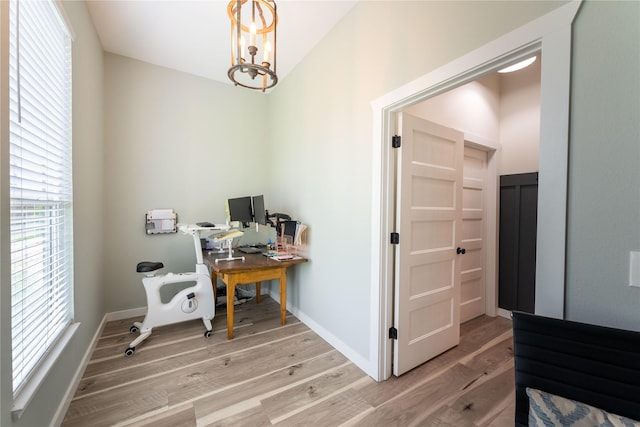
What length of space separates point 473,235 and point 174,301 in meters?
3.34

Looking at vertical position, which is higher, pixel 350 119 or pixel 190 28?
pixel 190 28

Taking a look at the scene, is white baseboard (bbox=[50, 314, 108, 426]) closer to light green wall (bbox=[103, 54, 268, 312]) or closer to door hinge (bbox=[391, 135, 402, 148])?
light green wall (bbox=[103, 54, 268, 312])

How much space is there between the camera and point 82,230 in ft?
6.74

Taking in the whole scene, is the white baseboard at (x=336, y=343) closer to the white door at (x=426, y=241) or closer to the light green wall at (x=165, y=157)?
the white door at (x=426, y=241)

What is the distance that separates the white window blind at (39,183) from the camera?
1.14 m

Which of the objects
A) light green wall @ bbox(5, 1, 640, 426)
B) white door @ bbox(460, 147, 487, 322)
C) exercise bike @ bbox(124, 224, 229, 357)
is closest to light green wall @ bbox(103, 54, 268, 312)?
light green wall @ bbox(5, 1, 640, 426)

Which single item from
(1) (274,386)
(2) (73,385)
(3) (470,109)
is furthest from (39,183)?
(3) (470,109)

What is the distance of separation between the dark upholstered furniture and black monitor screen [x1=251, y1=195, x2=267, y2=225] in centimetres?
255

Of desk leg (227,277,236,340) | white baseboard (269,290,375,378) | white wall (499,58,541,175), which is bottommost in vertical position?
white baseboard (269,290,375,378)

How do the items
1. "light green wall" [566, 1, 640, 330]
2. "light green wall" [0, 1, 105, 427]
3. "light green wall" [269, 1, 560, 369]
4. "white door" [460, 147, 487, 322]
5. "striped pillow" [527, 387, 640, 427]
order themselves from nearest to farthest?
1. "striped pillow" [527, 387, 640, 427]
2. "light green wall" [566, 1, 640, 330]
3. "light green wall" [0, 1, 105, 427]
4. "light green wall" [269, 1, 560, 369]
5. "white door" [460, 147, 487, 322]

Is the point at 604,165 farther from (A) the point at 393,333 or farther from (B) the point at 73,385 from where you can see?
(B) the point at 73,385

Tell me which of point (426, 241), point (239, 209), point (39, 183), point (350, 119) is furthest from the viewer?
point (239, 209)

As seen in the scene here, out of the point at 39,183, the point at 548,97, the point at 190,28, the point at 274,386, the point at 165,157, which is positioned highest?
the point at 190,28

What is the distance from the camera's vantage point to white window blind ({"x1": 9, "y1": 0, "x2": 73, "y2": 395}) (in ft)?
3.74
